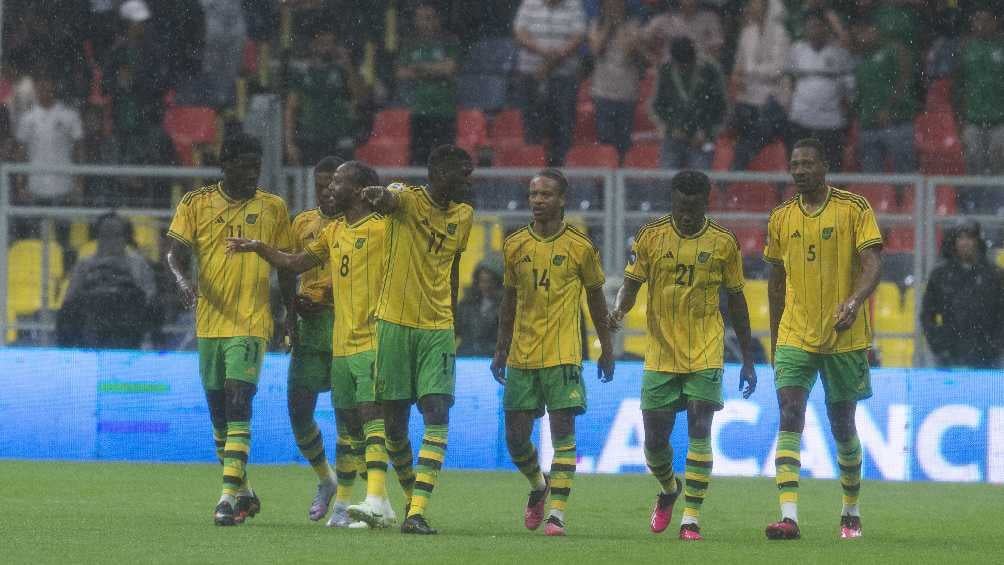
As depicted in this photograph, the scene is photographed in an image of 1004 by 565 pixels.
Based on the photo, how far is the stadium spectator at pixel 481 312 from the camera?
16.8m

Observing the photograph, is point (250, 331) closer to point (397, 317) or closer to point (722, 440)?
point (397, 317)

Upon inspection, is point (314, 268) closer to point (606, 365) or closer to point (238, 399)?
point (238, 399)

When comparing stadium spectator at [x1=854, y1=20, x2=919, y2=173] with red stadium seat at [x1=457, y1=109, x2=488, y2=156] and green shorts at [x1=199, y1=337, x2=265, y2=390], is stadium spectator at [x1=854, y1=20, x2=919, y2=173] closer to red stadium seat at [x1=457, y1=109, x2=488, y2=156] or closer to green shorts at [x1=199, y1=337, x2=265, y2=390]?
red stadium seat at [x1=457, y1=109, x2=488, y2=156]

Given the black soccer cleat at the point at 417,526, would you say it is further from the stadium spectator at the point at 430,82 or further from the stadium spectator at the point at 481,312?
the stadium spectator at the point at 430,82

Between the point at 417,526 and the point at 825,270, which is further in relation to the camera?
the point at 825,270

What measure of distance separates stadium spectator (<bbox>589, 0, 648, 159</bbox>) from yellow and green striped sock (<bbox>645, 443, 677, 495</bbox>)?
31.8 feet

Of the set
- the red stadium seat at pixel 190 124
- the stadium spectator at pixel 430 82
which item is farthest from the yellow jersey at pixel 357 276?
the red stadium seat at pixel 190 124

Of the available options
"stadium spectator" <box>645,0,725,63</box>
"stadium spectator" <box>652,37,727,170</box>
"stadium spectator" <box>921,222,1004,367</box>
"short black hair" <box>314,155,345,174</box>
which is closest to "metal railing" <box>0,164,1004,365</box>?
"stadium spectator" <box>921,222,1004,367</box>

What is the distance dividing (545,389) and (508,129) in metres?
10.2

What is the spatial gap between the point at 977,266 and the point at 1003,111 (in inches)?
149

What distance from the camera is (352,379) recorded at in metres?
10.9

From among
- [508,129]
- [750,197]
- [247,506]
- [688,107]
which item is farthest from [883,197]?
[247,506]

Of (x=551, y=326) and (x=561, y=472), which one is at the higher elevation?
(x=551, y=326)

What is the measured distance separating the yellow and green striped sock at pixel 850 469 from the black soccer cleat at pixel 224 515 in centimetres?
350
